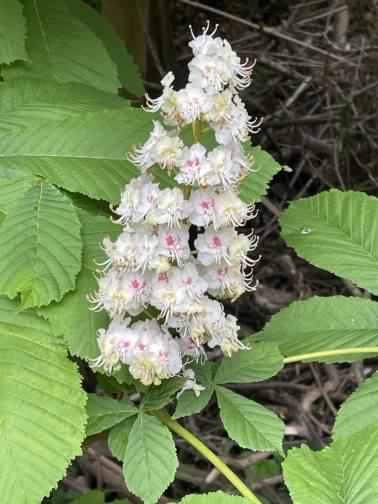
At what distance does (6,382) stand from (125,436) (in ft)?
0.71

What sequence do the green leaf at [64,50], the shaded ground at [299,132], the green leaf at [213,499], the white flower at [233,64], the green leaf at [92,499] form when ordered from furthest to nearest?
the shaded ground at [299,132] < the green leaf at [92,499] < the green leaf at [64,50] < the white flower at [233,64] < the green leaf at [213,499]

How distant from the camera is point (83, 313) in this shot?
1.20 metres

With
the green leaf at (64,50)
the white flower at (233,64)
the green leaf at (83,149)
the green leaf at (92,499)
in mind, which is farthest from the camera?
the green leaf at (92,499)

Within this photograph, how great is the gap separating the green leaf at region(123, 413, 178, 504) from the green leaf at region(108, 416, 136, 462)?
4cm

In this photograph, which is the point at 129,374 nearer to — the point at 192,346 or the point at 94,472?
the point at 192,346

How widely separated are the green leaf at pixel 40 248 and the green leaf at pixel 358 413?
478 mm

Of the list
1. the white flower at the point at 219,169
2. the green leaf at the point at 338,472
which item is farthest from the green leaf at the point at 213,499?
the white flower at the point at 219,169

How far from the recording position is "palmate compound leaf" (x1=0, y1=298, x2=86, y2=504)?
1.07 m

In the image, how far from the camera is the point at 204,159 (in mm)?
1068

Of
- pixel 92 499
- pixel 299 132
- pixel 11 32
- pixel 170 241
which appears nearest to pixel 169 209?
pixel 170 241

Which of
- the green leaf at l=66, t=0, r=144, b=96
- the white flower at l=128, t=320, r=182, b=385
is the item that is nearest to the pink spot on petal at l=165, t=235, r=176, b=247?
the white flower at l=128, t=320, r=182, b=385

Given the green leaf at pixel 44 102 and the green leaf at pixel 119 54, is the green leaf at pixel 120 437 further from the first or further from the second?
the green leaf at pixel 119 54

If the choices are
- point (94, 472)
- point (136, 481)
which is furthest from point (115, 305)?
point (94, 472)

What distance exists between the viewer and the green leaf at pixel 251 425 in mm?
1150
